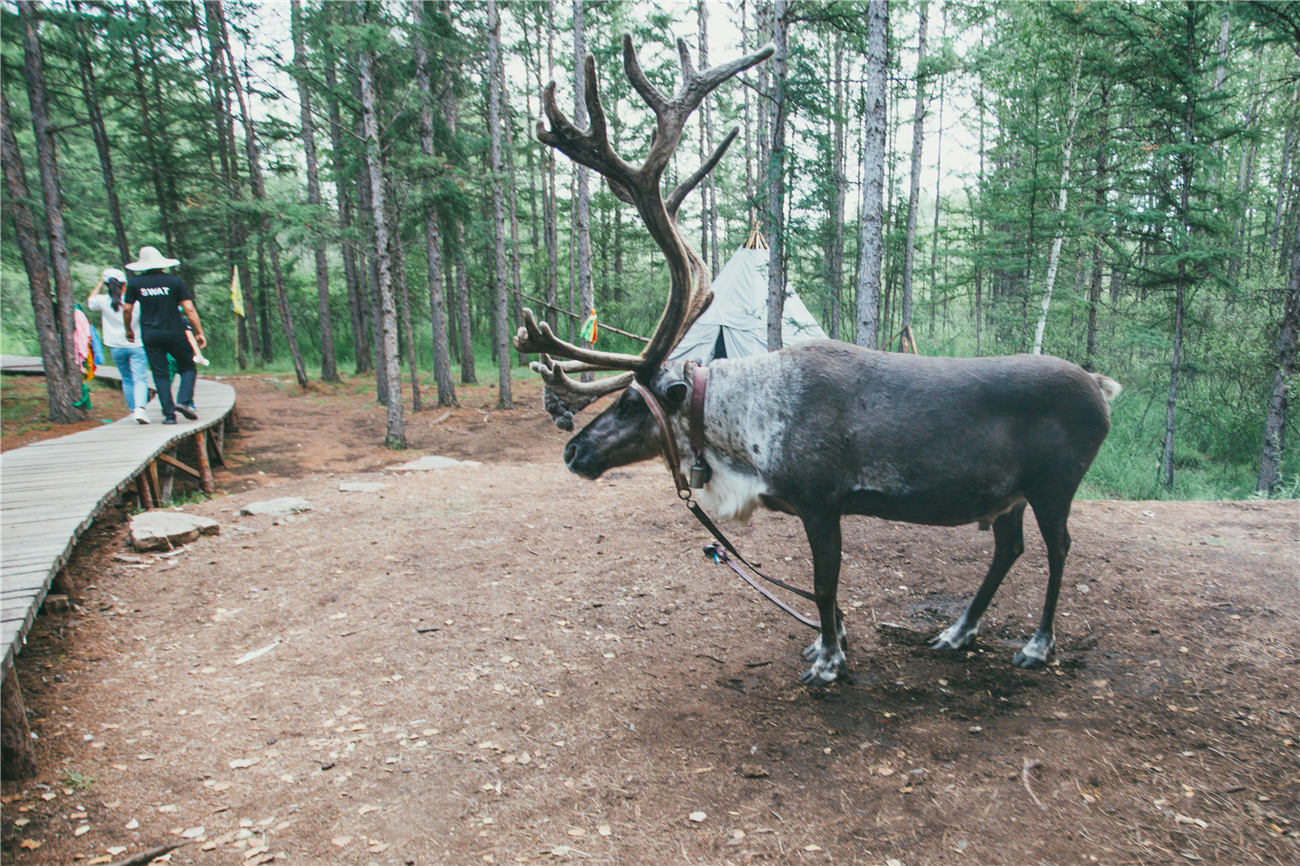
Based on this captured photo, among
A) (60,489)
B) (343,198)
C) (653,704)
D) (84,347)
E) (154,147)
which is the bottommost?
(653,704)

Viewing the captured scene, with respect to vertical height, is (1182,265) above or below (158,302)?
above

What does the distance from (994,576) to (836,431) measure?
1.42m

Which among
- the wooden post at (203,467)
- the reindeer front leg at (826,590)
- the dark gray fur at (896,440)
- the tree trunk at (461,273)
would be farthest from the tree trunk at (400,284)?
the reindeer front leg at (826,590)

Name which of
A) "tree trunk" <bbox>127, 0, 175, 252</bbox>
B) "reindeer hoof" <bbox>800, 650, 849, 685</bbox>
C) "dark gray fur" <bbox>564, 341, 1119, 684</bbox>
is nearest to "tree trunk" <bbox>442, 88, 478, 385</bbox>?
"tree trunk" <bbox>127, 0, 175, 252</bbox>

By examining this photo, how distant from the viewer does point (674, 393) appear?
11.7 feet

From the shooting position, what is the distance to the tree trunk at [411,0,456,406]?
13148mm

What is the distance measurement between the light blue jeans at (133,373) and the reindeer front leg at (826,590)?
371 inches

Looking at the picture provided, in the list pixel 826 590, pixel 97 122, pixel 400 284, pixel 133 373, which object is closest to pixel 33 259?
pixel 133 373

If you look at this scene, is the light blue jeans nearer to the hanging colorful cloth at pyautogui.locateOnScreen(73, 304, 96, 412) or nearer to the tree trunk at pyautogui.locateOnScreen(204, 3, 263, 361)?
the hanging colorful cloth at pyautogui.locateOnScreen(73, 304, 96, 412)

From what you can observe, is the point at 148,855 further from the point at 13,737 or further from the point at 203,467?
the point at 203,467

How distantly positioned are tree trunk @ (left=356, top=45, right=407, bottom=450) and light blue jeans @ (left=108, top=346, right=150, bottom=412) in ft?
11.7

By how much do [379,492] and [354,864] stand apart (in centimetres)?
572

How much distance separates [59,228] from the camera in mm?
11227

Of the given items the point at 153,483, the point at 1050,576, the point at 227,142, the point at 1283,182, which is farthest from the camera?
the point at 227,142
